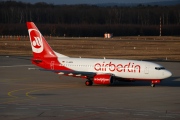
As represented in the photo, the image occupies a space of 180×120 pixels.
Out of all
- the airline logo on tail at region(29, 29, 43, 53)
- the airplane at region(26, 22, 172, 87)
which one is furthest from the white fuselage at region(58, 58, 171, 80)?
the airline logo on tail at region(29, 29, 43, 53)

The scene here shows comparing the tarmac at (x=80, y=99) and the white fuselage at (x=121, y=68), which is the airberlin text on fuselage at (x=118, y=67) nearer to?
the white fuselage at (x=121, y=68)

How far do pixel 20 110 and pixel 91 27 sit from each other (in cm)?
15807

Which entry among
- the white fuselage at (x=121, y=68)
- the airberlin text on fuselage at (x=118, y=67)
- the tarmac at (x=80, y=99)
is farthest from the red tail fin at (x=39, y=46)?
the airberlin text on fuselage at (x=118, y=67)

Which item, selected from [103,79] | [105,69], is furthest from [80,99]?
[105,69]

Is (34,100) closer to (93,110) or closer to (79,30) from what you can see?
(93,110)

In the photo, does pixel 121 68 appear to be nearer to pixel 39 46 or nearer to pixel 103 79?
pixel 103 79

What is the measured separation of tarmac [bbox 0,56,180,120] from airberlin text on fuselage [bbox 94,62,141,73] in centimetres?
166

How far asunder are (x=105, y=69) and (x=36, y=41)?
848cm

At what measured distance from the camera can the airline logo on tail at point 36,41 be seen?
56375 mm

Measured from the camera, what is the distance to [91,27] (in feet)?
640

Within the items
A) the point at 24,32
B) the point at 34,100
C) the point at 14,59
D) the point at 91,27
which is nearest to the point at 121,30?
the point at 91,27

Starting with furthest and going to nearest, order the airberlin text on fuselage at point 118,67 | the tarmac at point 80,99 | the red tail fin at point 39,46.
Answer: the red tail fin at point 39,46, the airberlin text on fuselage at point 118,67, the tarmac at point 80,99

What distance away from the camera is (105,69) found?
52938 mm

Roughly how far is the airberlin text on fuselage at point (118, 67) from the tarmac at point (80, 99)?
166 cm
